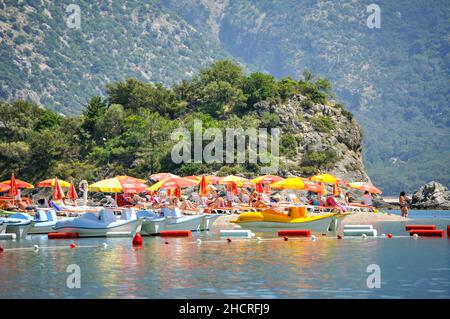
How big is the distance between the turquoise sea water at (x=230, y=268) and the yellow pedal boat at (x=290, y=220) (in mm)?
3069

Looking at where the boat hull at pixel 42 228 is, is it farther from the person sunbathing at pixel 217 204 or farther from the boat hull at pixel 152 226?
the person sunbathing at pixel 217 204

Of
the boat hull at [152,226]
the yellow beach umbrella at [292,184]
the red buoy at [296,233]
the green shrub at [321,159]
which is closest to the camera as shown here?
the red buoy at [296,233]

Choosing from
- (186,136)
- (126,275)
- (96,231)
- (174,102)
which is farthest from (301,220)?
(174,102)

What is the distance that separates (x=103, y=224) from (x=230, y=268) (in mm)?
16496

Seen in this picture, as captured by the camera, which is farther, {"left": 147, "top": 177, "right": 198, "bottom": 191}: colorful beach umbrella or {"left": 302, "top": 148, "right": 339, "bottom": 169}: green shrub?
{"left": 302, "top": 148, "right": 339, "bottom": 169}: green shrub

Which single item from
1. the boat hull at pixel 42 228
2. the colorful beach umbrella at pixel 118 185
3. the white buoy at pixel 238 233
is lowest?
the white buoy at pixel 238 233

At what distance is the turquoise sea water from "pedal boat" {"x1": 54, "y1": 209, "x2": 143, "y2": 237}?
4.54 ft

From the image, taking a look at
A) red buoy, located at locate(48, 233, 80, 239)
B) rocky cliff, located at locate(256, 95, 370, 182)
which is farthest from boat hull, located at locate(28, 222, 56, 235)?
rocky cliff, located at locate(256, 95, 370, 182)

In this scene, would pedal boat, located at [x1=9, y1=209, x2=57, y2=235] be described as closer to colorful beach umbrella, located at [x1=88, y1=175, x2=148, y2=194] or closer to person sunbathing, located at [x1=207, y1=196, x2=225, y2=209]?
colorful beach umbrella, located at [x1=88, y1=175, x2=148, y2=194]

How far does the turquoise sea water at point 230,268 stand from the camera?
1130 inches

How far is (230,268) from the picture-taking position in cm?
3444

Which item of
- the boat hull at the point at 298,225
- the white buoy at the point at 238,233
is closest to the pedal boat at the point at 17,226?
the white buoy at the point at 238,233

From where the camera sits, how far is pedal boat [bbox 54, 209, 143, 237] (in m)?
49.6

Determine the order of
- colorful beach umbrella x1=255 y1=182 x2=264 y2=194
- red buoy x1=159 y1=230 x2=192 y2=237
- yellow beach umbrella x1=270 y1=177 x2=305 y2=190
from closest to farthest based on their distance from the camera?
1. red buoy x1=159 y1=230 x2=192 y2=237
2. yellow beach umbrella x1=270 y1=177 x2=305 y2=190
3. colorful beach umbrella x1=255 y1=182 x2=264 y2=194
